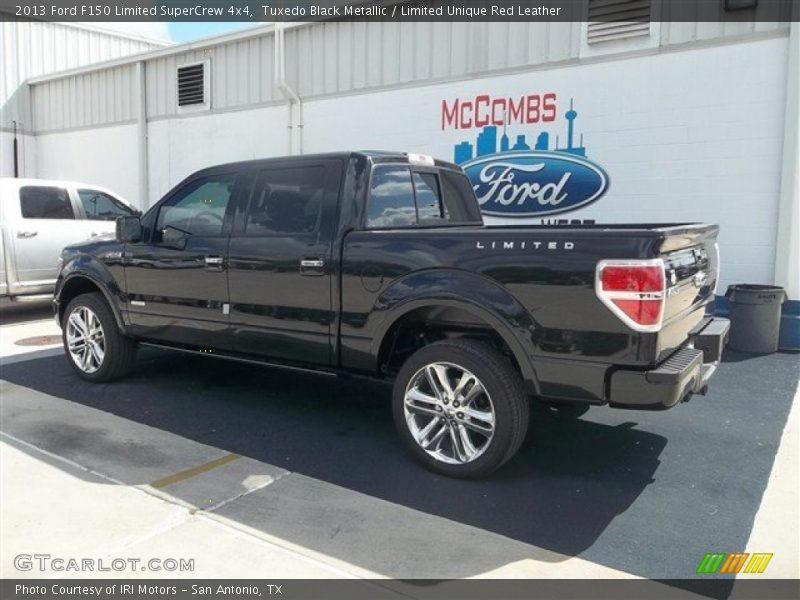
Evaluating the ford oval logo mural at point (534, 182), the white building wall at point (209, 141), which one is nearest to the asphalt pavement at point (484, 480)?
the ford oval logo mural at point (534, 182)

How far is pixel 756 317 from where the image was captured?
7277mm

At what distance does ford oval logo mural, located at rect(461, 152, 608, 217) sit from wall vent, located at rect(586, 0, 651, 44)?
1.52 m

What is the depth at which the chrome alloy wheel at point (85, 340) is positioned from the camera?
19.8 feet

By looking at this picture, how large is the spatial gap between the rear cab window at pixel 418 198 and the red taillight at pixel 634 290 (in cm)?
171

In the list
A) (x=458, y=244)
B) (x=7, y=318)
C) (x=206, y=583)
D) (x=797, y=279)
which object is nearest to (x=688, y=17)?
(x=797, y=279)

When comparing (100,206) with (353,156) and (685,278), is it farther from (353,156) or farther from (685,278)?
(685,278)

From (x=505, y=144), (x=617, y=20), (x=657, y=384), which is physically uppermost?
(x=617, y=20)

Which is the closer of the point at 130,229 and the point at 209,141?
the point at 130,229

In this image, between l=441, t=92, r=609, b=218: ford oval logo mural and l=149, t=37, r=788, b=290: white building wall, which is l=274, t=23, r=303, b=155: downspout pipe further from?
l=441, t=92, r=609, b=218: ford oval logo mural

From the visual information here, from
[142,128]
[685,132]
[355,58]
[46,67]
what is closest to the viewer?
[685,132]

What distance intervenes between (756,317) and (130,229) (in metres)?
6.26

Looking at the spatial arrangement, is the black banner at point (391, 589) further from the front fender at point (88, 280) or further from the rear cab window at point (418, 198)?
the front fender at point (88, 280)

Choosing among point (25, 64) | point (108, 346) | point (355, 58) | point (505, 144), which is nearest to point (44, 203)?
point (108, 346)

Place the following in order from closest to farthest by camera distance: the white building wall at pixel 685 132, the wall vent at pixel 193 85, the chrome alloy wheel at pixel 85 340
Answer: the chrome alloy wheel at pixel 85 340 < the white building wall at pixel 685 132 < the wall vent at pixel 193 85
